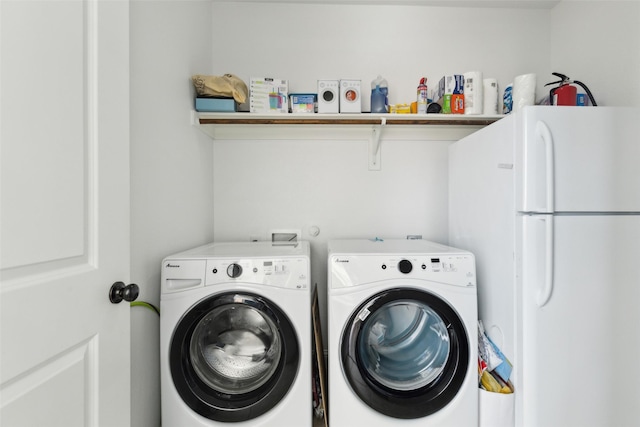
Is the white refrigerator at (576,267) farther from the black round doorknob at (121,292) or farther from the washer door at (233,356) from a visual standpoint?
the black round doorknob at (121,292)

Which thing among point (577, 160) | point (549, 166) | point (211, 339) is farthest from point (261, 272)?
point (577, 160)

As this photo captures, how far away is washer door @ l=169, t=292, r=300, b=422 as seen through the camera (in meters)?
1.29

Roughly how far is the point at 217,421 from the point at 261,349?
328mm

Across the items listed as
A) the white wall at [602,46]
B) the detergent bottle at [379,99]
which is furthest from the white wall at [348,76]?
the detergent bottle at [379,99]

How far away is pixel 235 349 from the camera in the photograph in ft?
4.53

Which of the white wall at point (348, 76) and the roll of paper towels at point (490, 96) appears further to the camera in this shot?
the white wall at point (348, 76)

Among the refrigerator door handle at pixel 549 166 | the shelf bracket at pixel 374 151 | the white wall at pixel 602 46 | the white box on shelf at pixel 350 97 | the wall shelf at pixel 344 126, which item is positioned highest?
the white wall at pixel 602 46

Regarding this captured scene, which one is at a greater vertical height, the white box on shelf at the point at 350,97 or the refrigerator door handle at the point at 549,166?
the white box on shelf at the point at 350,97

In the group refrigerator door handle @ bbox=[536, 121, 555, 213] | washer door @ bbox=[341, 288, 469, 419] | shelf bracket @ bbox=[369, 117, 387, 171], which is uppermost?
shelf bracket @ bbox=[369, 117, 387, 171]

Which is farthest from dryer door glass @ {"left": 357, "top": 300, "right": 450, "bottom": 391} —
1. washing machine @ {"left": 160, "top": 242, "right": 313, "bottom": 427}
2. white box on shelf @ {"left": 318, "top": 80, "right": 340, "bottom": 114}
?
white box on shelf @ {"left": 318, "top": 80, "right": 340, "bottom": 114}

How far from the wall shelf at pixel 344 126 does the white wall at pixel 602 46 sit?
→ 0.61 metres

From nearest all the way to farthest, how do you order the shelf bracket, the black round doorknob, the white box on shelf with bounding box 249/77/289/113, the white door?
the white door < the black round doorknob < the white box on shelf with bounding box 249/77/289/113 < the shelf bracket

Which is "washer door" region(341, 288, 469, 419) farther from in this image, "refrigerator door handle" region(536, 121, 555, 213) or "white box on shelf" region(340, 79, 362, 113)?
"white box on shelf" region(340, 79, 362, 113)

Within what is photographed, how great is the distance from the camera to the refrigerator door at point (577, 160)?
48.9 inches
